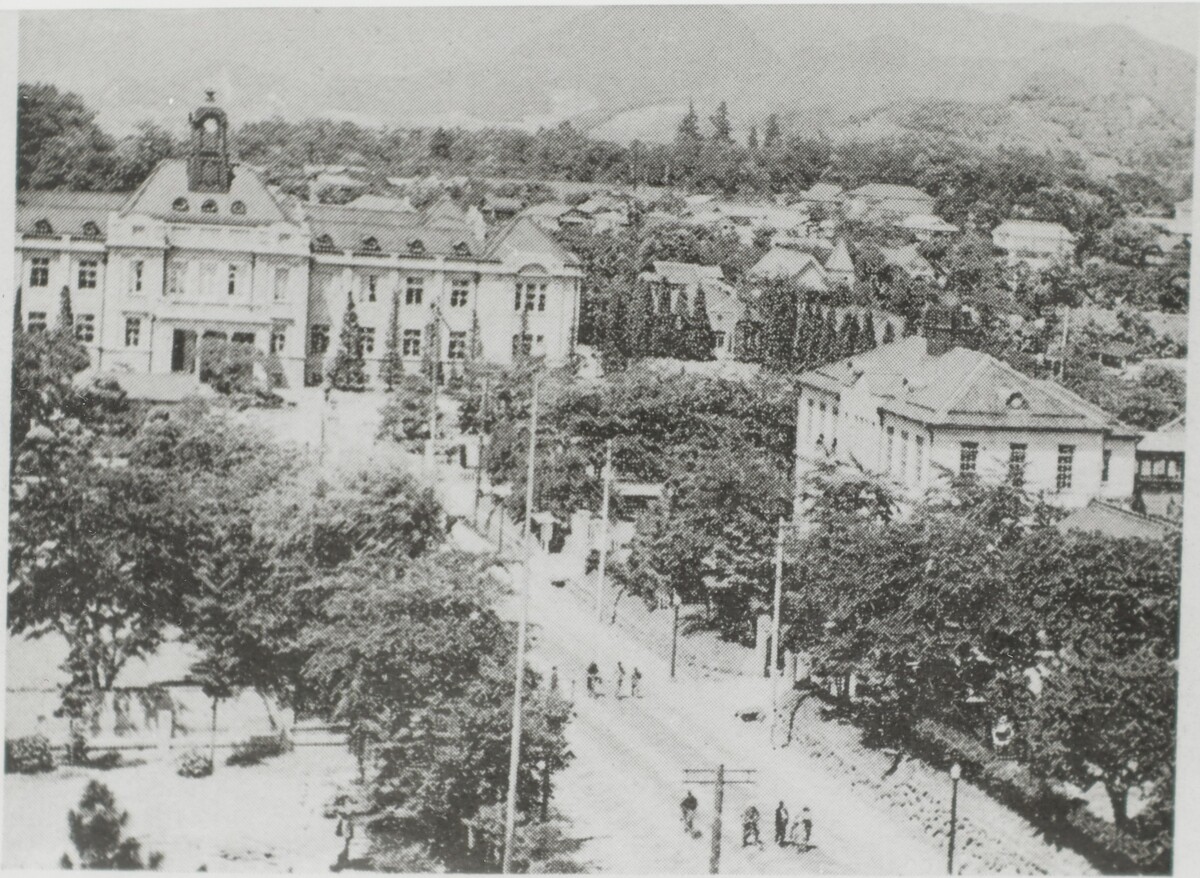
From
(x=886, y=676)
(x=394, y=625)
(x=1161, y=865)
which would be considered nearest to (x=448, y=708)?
(x=394, y=625)

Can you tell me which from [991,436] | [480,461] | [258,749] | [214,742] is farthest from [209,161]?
[991,436]

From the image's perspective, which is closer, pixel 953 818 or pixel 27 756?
pixel 953 818

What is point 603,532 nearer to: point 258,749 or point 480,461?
point 480,461

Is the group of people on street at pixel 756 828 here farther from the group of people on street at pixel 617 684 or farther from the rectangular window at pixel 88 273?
the rectangular window at pixel 88 273

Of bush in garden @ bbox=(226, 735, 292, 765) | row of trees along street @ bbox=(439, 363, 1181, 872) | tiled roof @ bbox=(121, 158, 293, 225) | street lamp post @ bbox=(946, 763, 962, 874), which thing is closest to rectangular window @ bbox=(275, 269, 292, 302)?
tiled roof @ bbox=(121, 158, 293, 225)

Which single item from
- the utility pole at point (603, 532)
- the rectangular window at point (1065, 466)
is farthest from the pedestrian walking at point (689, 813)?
the rectangular window at point (1065, 466)

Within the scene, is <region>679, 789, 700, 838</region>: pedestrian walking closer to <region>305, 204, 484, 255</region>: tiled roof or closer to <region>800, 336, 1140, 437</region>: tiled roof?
<region>800, 336, 1140, 437</region>: tiled roof
